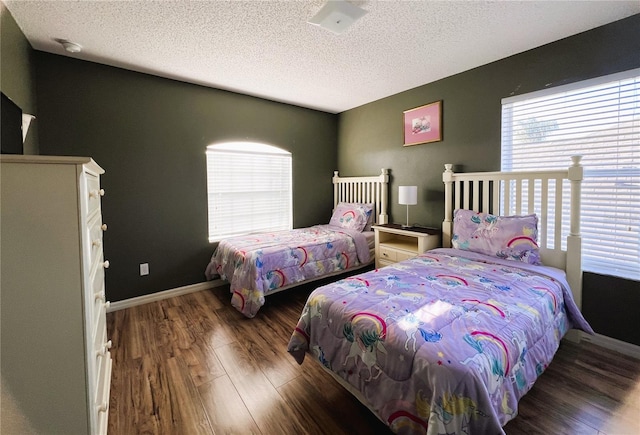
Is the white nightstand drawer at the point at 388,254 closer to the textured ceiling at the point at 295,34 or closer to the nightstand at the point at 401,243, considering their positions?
the nightstand at the point at 401,243

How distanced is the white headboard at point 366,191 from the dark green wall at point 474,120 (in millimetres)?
131

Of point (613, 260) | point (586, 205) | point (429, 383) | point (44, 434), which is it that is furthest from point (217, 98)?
point (613, 260)

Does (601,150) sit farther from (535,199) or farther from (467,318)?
(467,318)

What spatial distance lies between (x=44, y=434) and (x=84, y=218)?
78 centimetres

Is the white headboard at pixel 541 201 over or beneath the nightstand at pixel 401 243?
over

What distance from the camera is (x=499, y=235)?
2336 mm

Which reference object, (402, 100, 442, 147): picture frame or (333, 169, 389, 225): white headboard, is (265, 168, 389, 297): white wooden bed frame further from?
(402, 100, 442, 147): picture frame

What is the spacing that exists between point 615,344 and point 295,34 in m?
3.42

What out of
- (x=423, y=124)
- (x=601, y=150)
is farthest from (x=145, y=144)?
(x=601, y=150)

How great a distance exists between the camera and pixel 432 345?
1145mm

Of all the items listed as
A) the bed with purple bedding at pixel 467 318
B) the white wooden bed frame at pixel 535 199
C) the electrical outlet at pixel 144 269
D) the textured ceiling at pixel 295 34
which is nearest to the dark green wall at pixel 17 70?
the textured ceiling at pixel 295 34

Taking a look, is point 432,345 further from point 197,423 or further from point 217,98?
point 217,98

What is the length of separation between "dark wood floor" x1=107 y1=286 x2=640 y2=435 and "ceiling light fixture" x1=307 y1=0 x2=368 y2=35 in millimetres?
2404

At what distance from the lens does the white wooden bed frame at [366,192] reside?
3.75m
